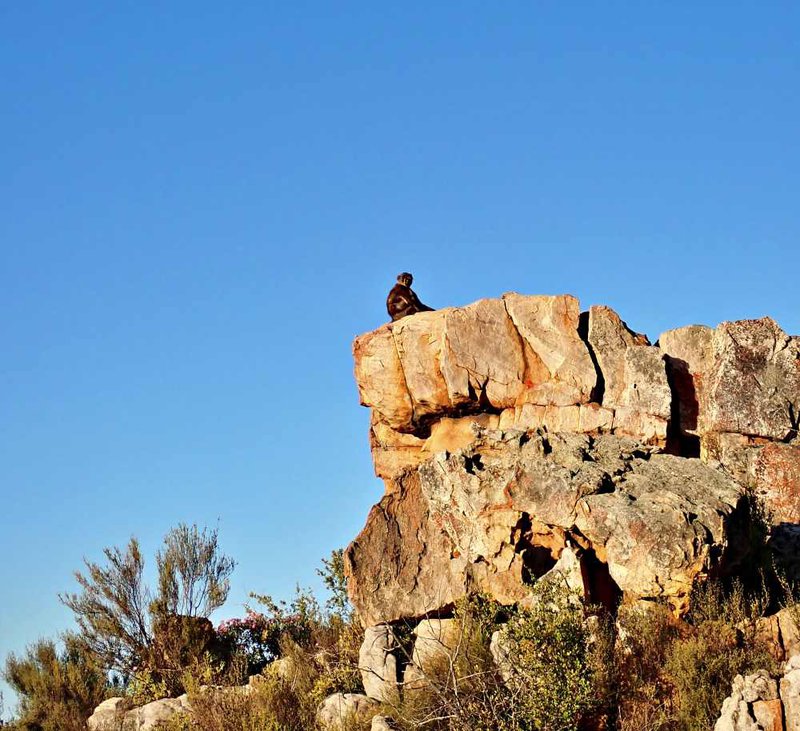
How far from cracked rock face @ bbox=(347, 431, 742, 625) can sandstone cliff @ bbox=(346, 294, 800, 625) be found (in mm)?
28

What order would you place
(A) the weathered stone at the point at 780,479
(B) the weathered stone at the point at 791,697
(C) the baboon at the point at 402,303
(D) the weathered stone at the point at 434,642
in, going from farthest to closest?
(C) the baboon at the point at 402,303 < (A) the weathered stone at the point at 780,479 < (D) the weathered stone at the point at 434,642 < (B) the weathered stone at the point at 791,697

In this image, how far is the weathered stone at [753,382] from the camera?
2320 cm

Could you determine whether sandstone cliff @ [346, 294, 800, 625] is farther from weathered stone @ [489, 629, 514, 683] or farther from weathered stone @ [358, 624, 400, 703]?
weathered stone @ [489, 629, 514, 683]

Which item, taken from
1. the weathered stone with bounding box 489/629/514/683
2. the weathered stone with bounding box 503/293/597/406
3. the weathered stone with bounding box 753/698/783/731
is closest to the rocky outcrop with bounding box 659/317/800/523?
the weathered stone with bounding box 503/293/597/406

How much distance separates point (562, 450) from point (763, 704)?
19.4 ft

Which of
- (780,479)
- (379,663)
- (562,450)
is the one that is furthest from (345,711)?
(780,479)

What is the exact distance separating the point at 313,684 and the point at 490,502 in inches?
181

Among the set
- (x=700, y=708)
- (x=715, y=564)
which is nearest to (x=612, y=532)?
(x=715, y=564)

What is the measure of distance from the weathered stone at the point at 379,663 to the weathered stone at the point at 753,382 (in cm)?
758

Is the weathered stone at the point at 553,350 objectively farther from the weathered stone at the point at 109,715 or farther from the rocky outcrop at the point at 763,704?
the weathered stone at the point at 109,715

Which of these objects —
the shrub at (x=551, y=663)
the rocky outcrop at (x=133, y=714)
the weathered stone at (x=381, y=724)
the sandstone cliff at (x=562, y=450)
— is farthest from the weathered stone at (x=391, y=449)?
the weathered stone at (x=381, y=724)

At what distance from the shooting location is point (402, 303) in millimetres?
27016

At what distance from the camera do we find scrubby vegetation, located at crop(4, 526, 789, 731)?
57.5 ft

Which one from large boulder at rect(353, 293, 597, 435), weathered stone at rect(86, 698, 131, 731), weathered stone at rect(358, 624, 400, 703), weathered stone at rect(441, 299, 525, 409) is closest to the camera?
weathered stone at rect(358, 624, 400, 703)
